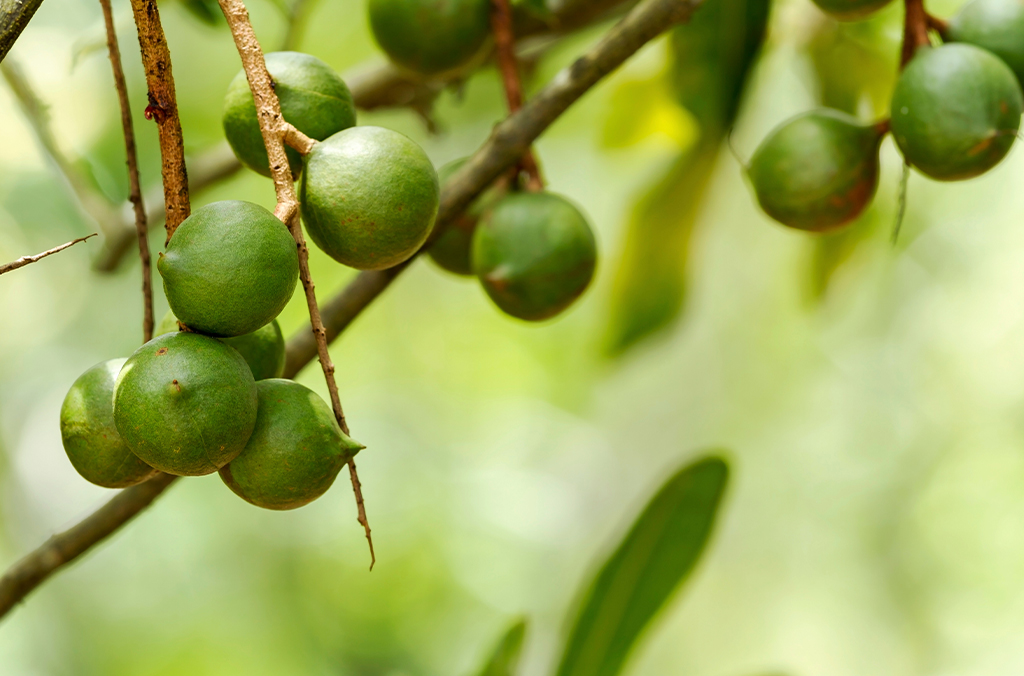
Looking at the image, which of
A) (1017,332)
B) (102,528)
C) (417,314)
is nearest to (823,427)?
(1017,332)

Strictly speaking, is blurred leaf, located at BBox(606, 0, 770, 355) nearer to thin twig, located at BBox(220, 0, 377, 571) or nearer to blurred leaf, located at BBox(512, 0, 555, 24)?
blurred leaf, located at BBox(512, 0, 555, 24)

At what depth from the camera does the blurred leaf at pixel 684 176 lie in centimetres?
150

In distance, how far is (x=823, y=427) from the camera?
15.6 ft

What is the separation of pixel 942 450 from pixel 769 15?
11.1 feet

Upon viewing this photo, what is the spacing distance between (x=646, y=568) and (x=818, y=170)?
72cm

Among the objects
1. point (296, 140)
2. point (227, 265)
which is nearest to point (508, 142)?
point (296, 140)

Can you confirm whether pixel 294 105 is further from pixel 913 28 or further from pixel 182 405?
pixel 913 28

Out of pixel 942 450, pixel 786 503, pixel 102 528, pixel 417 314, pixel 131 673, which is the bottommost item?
pixel 786 503

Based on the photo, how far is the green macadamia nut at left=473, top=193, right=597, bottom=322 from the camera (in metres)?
1.08

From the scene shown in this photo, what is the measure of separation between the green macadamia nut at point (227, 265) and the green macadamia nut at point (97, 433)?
139mm

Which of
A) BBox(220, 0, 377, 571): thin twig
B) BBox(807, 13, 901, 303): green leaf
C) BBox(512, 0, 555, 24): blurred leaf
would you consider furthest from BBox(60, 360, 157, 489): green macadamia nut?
BBox(807, 13, 901, 303): green leaf

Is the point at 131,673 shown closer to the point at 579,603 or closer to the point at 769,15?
the point at 579,603

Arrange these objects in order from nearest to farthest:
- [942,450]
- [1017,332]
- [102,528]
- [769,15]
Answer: [102,528] < [769,15] < [1017,332] < [942,450]

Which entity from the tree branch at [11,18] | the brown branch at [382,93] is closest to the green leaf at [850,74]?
the brown branch at [382,93]
